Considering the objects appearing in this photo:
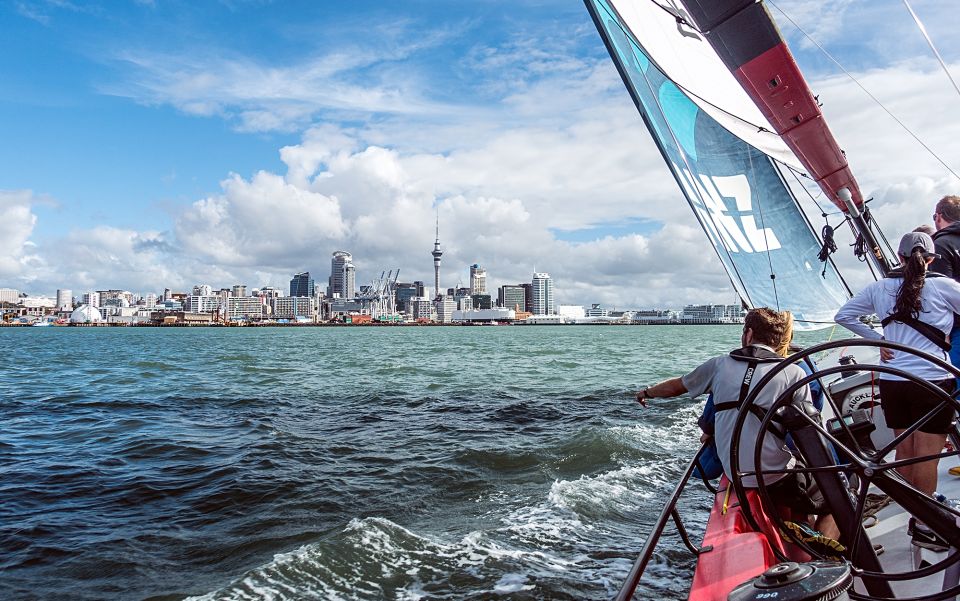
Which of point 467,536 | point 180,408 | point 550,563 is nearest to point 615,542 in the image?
point 550,563

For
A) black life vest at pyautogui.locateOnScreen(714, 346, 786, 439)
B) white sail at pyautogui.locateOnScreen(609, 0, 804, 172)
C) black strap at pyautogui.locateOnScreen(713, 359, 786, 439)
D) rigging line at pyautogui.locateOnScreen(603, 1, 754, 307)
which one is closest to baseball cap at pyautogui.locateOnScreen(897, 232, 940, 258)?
black life vest at pyautogui.locateOnScreen(714, 346, 786, 439)

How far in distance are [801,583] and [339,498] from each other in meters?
6.64

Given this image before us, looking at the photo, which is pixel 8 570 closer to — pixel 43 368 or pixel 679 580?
pixel 679 580

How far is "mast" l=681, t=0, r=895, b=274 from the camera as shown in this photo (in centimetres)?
593

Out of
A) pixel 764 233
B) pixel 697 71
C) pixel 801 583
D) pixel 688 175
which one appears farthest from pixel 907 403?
pixel 764 233

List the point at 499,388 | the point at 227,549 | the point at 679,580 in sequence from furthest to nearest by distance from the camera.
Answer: the point at 499,388 → the point at 227,549 → the point at 679,580

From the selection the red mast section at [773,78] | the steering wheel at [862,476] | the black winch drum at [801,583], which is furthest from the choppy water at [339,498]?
the red mast section at [773,78]

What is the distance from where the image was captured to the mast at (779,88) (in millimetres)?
5926

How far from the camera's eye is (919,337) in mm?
3490

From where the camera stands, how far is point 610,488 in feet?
26.7

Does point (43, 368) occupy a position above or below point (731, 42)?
below

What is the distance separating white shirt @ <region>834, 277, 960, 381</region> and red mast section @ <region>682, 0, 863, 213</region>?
3571mm

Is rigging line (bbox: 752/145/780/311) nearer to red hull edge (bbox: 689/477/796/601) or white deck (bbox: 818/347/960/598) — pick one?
white deck (bbox: 818/347/960/598)

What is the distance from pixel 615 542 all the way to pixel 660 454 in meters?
4.37
